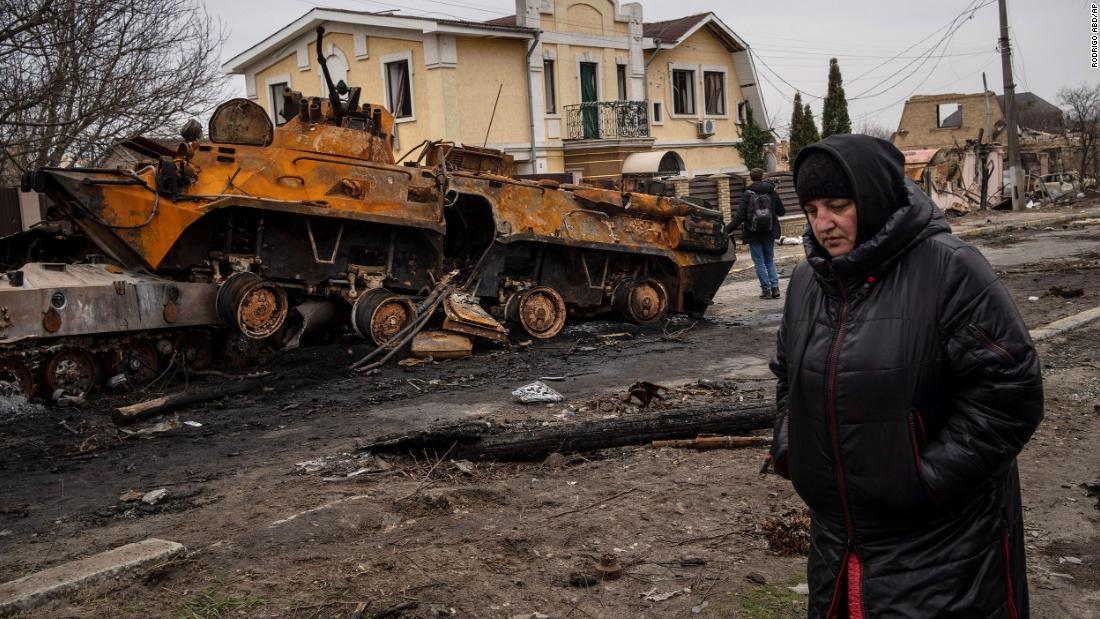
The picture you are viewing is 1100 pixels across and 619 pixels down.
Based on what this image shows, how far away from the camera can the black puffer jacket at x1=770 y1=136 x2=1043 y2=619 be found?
2.52 m

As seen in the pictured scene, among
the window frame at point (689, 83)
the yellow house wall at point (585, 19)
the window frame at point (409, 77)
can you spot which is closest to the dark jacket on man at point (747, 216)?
the window frame at point (409, 77)

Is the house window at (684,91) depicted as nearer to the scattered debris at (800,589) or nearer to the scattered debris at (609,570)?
the scattered debris at (609,570)

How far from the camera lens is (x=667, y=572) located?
14.8 ft

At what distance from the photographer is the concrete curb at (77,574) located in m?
4.17

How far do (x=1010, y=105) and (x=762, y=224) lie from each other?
1936 cm

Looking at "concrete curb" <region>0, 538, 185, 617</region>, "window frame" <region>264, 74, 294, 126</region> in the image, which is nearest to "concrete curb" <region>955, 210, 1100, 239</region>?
"window frame" <region>264, 74, 294, 126</region>

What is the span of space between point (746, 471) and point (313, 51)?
24844 mm

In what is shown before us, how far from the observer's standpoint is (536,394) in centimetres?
844

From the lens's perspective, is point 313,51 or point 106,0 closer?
point 106,0

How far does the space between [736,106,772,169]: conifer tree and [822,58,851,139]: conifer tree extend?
6156mm

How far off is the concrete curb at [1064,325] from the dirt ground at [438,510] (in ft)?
0.85

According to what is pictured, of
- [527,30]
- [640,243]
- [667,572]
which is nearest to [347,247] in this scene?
[640,243]

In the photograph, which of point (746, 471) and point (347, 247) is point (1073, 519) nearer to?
point (746, 471)

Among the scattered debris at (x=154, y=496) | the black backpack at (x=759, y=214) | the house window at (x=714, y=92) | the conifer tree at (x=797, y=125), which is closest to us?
the scattered debris at (x=154, y=496)
